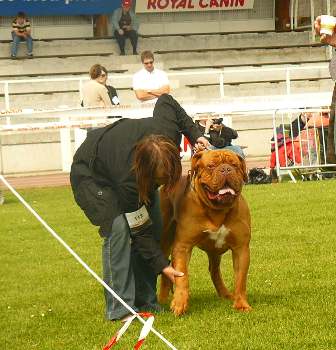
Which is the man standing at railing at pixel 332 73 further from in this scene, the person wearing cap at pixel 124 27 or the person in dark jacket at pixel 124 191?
the person wearing cap at pixel 124 27

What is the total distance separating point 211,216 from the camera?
7355mm

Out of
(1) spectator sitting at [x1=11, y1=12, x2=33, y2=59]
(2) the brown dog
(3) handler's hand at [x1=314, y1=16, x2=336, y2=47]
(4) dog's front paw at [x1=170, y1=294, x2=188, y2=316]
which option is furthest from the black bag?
(1) spectator sitting at [x1=11, y1=12, x2=33, y2=59]

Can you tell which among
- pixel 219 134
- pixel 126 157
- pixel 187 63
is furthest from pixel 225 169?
pixel 187 63

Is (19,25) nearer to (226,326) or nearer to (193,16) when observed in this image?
(193,16)

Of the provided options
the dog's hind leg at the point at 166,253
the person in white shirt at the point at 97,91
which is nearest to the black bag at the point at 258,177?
the person in white shirt at the point at 97,91

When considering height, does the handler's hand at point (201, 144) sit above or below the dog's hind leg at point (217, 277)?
above

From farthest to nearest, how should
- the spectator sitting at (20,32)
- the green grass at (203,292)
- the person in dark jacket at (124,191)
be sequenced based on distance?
the spectator sitting at (20,32) → the person in dark jacket at (124,191) → the green grass at (203,292)

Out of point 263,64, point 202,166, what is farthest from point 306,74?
point 202,166

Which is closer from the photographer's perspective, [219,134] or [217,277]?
[217,277]

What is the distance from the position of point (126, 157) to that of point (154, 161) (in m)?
0.29

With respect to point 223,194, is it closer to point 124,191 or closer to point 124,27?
point 124,191

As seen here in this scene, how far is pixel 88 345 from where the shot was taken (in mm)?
6691

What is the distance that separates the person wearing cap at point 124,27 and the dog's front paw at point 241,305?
67.0 ft

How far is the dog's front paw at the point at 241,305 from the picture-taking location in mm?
7344
